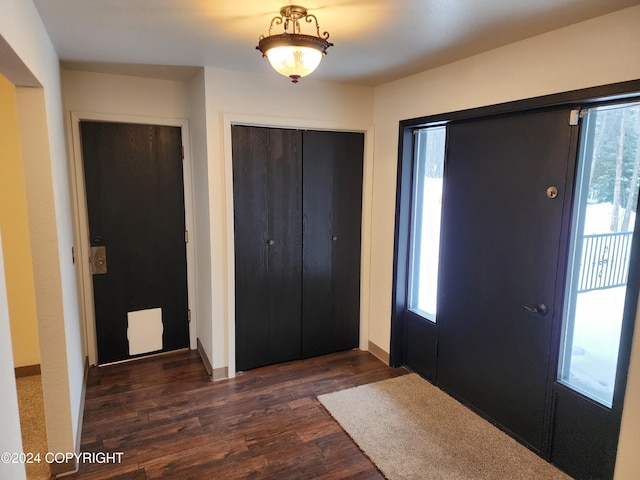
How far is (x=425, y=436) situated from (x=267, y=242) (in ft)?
5.82

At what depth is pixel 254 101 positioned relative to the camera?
3049 mm

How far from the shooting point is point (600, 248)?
2.08 metres

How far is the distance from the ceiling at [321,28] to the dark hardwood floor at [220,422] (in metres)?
2.34

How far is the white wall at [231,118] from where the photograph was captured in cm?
295

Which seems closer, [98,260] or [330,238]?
[98,260]

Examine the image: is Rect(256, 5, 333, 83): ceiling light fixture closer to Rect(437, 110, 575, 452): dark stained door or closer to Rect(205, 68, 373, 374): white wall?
Rect(205, 68, 373, 374): white wall

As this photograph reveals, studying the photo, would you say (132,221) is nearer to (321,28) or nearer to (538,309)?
(321,28)

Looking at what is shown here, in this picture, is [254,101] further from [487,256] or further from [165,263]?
[487,256]

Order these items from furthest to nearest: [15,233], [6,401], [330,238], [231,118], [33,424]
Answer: [330,238] → [15,233] → [231,118] → [33,424] → [6,401]

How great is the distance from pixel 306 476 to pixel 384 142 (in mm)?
2468

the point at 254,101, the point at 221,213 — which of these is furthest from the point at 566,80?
the point at 221,213

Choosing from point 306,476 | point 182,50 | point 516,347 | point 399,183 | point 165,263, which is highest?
point 182,50

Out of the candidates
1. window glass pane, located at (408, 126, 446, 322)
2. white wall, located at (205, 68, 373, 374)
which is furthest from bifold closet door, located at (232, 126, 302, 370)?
window glass pane, located at (408, 126, 446, 322)

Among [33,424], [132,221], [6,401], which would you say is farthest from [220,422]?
[132,221]
